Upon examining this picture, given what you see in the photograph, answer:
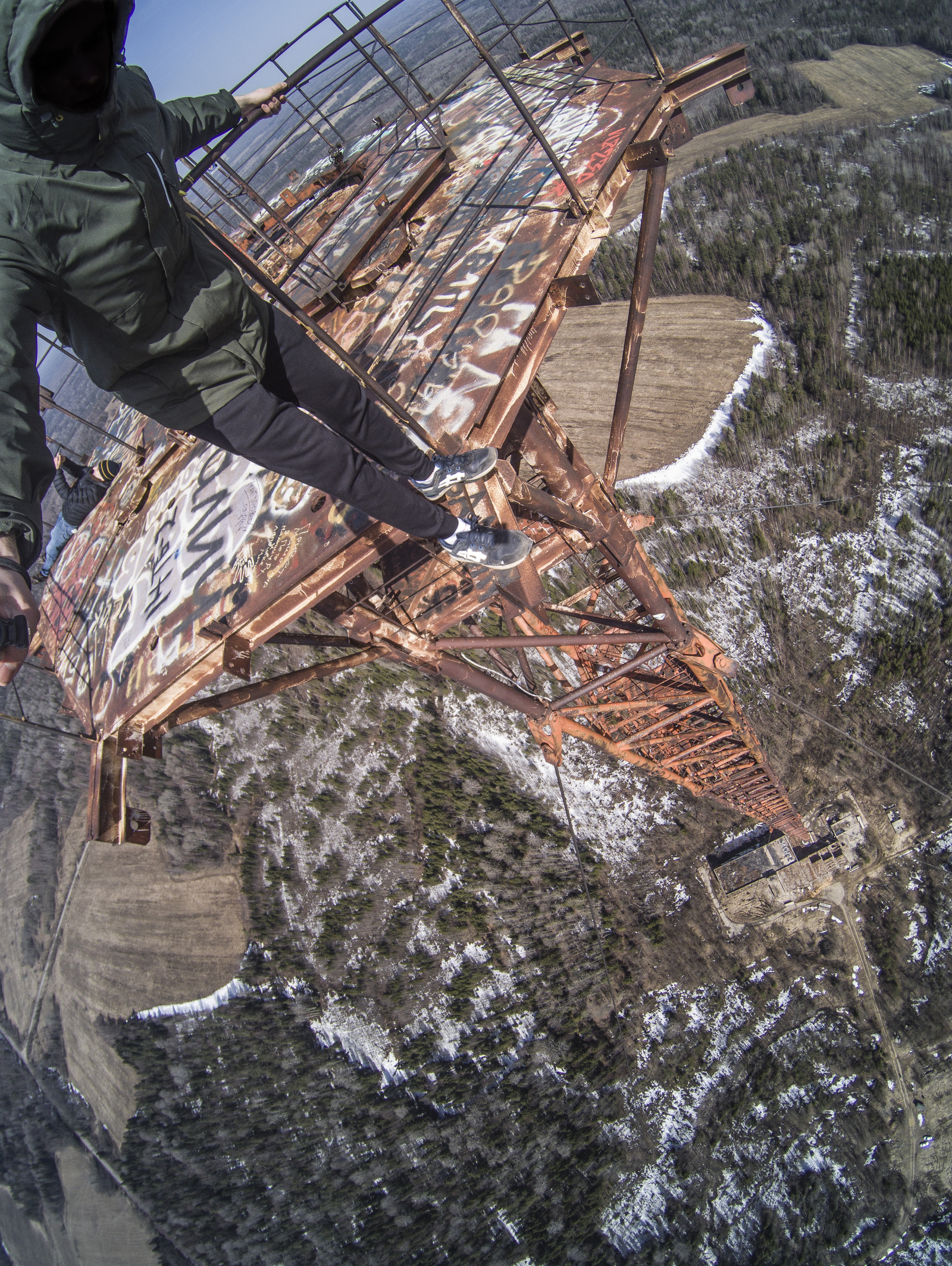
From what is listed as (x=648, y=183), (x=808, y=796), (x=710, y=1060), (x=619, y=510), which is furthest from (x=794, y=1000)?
(x=648, y=183)

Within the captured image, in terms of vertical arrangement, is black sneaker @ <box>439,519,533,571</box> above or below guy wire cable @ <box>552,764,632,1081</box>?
above

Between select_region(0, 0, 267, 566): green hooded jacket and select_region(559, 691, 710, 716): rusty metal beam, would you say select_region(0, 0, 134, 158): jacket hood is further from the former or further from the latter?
select_region(559, 691, 710, 716): rusty metal beam

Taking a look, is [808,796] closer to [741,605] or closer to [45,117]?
Answer: [741,605]

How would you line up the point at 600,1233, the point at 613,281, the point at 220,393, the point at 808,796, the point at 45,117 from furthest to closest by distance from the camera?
1. the point at 613,281
2. the point at 808,796
3. the point at 600,1233
4. the point at 220,393
5. the point at 45,117

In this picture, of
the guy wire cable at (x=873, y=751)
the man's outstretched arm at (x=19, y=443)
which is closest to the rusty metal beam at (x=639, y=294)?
the man's outstretched arm at (x=19, y=443)

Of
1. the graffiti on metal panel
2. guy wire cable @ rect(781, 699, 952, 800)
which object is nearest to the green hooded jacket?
the graffiti on metal panel

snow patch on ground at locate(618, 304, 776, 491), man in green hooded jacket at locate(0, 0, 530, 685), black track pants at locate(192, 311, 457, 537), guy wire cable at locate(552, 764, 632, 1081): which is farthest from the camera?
snow patch on ground at locate(618, 304, 776, 491)

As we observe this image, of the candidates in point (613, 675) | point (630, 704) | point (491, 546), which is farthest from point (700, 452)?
point (491, 546)
